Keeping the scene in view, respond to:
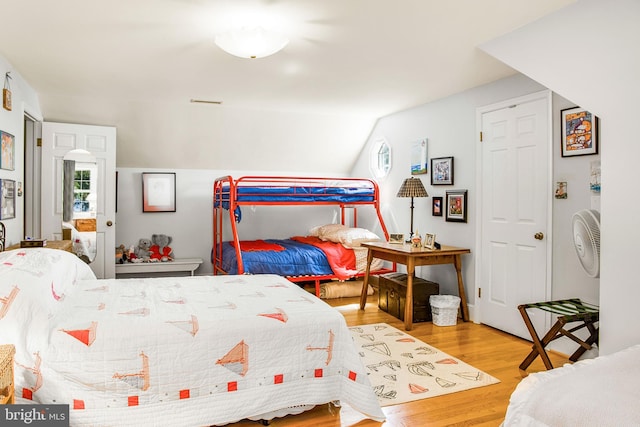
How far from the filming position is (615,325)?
228 cm

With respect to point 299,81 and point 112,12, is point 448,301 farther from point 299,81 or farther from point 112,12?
point 112,12

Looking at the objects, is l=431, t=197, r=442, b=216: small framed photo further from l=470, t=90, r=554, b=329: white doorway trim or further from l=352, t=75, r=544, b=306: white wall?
l=470, t=90, r=554, b=329: white doorway trim

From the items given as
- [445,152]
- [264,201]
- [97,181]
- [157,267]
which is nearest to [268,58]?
[264,201]

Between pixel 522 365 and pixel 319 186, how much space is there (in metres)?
3.04

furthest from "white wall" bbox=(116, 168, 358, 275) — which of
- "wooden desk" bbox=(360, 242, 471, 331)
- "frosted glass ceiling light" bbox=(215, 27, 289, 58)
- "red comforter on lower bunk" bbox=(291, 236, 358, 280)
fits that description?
"frosted glass ceiling light" bbox=(215, 27, 289, 58)

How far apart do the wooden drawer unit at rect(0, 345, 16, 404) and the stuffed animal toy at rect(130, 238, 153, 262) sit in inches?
160

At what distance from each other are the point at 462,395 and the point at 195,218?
14.3ft

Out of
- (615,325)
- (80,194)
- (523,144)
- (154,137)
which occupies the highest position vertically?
(154,137)

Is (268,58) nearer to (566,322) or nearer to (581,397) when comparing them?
(566,322)

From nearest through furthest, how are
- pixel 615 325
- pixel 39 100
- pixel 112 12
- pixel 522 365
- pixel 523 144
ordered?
pixel 615 325, pixel 112 12, pixel 522 365, pixel 523 144, pixel 39 100

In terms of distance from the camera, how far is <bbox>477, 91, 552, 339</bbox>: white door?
3451 mm

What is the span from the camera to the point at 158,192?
18.9 ft

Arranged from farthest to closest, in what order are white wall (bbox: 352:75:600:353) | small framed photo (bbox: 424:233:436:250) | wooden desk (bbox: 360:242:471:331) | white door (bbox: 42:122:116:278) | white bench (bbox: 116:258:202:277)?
white bench (bbox: 116:258:202:277)
white door (bbox: 42:122:116:278)
small framed photo (bbox: 424:233:436:250)
wooden desk (bbox: 360:242:471:331)
white wall (bbox: 352:75:600:353)

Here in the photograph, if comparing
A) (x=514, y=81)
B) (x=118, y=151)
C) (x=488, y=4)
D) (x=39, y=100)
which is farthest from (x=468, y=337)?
(x=39, y=100)
